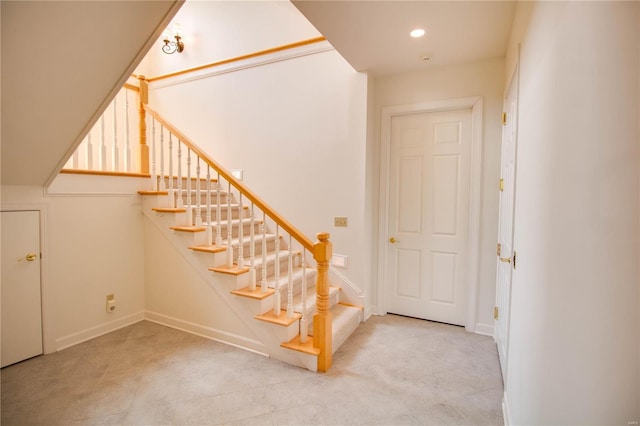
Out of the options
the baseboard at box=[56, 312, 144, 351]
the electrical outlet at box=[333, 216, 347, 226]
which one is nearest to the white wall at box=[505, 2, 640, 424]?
the electrical outlet at box=[333, 216, 347, 226]

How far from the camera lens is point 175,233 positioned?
9.65ft

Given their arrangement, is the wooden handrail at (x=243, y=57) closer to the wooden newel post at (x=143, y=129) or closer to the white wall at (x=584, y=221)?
the wooden newel post at (x=143, y=129)

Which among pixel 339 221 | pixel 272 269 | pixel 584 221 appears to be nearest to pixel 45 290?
pixel 272 269

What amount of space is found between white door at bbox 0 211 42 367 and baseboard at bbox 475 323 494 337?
3860 millimetres

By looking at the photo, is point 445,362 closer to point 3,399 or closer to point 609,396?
point 609,396

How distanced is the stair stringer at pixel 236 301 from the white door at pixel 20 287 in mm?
963

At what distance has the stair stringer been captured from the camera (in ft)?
7.87

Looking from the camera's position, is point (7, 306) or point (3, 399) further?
point (7, 306)

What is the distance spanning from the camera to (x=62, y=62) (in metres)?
1.63

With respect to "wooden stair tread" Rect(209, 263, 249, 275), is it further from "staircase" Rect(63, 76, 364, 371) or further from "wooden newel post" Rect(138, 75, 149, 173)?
"wooden newel post" Rect(138, 75, 149, 173)

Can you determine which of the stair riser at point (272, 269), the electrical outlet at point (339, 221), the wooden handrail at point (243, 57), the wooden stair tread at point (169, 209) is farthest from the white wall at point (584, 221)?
the wooden stair tread at point (169, 209)

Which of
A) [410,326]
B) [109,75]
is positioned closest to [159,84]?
[109,75]

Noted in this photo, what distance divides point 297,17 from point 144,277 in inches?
130

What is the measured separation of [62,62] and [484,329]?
376 cm
